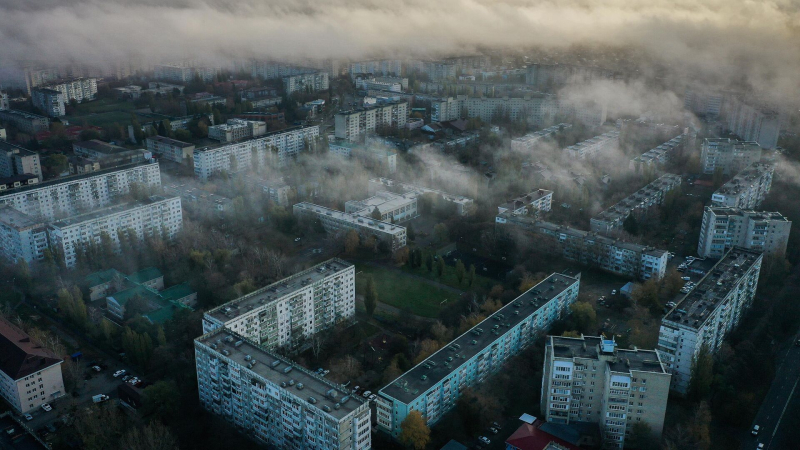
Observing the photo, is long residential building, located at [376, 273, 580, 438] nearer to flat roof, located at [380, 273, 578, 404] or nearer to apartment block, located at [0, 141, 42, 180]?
flat roof, located at [380, 273, 578, 404]

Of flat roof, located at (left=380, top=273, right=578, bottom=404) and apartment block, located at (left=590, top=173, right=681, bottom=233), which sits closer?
flat roof, located at (left=380, top=273, right=578, bottom=404)

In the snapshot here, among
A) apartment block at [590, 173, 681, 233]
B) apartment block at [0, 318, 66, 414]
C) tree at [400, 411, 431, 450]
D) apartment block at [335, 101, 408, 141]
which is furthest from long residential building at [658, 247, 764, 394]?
apartment block at [335, 101, 408, 141]

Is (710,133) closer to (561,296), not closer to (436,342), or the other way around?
(561,296)

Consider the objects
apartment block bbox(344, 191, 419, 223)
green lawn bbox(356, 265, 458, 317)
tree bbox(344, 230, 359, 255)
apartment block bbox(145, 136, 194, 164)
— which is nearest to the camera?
green lawn bbox(356, 265, 458, 317)

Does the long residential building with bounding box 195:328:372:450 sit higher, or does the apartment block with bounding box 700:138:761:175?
the apartment block with bounding box 700:138:761:175

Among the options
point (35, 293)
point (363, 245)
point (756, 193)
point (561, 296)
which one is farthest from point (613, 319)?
point (35, 293)

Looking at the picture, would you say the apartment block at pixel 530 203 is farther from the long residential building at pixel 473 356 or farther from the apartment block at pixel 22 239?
the apartment block at pixel 22 239

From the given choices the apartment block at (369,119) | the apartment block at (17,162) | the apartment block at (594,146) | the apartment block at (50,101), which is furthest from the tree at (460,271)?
the apartment block at (50,101)
